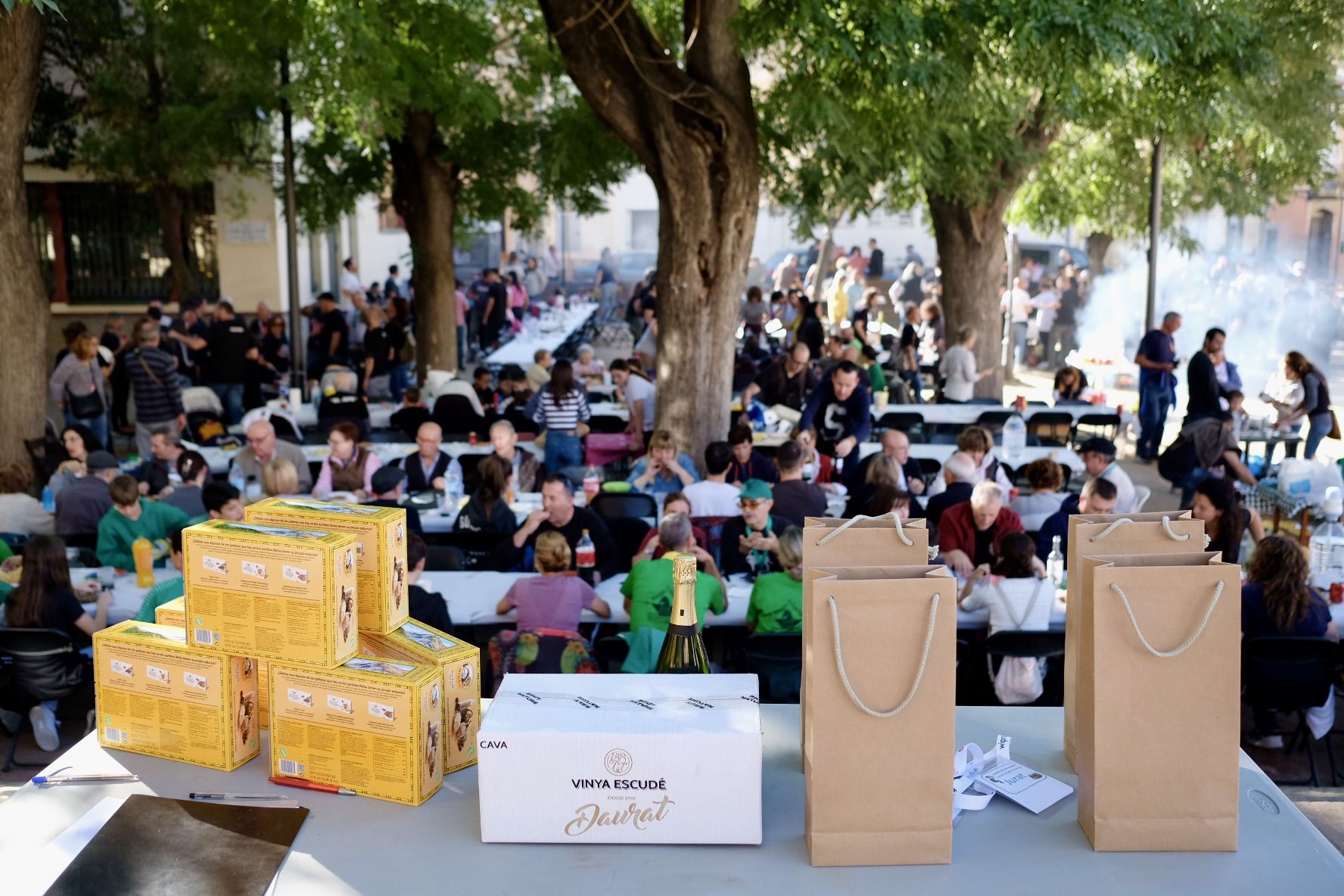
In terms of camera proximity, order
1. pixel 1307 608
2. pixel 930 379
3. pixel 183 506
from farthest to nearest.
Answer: pixel 930 379
pixel 183 506
pixel 1307 608

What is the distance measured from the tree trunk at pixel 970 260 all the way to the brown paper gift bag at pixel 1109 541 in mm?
11863

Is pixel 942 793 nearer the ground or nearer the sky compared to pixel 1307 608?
nearer the sky

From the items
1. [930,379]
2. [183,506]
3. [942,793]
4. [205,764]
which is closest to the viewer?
[942,793]

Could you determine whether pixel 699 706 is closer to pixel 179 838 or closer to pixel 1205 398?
pixel 179 838

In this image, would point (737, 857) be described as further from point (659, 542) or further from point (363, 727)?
point (659, 542)

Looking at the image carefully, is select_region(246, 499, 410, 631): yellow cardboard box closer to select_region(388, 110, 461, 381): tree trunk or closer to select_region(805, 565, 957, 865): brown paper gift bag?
select_region(805, 565, 957, 865): brown paper gift bag

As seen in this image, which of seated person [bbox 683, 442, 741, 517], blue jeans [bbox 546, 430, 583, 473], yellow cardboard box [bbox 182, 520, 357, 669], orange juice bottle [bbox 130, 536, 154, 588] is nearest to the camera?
yellow cardboard box [bbox 182, 520, 357, 669]

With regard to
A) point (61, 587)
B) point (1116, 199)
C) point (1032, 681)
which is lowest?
point (1032, 681)

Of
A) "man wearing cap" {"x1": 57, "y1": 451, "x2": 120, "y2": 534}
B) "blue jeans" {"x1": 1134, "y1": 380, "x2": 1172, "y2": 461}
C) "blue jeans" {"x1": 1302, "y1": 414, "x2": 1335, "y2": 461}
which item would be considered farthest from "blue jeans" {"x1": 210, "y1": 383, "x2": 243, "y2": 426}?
"blue jeans" {"x1": 1302, "y1": 414, "x2": 1335, "y2": 461}

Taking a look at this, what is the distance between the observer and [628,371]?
507 inches

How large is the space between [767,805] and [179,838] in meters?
1.20

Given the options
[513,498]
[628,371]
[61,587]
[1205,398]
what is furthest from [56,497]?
[1205,398]

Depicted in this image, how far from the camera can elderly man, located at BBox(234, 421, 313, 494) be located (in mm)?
9336

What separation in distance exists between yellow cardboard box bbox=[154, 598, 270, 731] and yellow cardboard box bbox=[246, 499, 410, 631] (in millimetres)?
267
